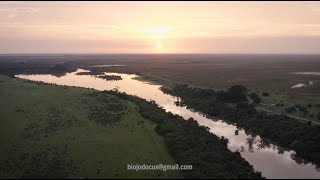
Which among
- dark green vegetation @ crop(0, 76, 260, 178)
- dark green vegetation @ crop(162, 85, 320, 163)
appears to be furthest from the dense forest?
dark green vegetation @ crop(162, 85, 320, 163)

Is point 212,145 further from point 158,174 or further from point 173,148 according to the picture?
point 158,174

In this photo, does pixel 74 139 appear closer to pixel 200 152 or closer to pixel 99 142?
pixel 99 142

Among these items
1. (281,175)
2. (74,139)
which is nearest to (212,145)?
(281,175)

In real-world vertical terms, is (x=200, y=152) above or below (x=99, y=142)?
above

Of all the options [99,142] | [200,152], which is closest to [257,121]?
[200,152]

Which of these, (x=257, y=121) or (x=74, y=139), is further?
(x=257, y=121)

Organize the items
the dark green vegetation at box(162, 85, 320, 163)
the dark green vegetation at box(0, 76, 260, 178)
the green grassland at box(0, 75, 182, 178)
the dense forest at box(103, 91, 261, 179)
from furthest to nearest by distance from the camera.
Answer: the dark green vegetation at box(162, 85, 320, 163) < the green grassland at box(0, 75, 182, 178) < the dark green vegetation at box(0, 76, 260, 178) < the dense forest at box(103, 91, 261, 179)

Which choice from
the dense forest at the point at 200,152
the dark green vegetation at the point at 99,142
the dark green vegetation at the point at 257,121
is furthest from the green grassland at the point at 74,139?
the dark green vegetation at the point at 257,121

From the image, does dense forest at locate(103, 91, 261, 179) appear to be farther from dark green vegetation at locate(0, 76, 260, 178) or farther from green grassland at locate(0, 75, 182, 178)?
green grassland at locate(0, 75, 182, 178)
